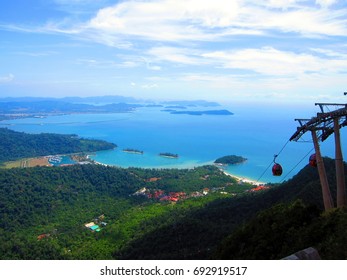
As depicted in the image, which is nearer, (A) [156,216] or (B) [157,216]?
(B) [157,216]

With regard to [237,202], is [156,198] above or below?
below

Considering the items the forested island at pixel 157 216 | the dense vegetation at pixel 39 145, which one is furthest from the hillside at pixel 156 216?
the dense vegetation at pixel 39 145

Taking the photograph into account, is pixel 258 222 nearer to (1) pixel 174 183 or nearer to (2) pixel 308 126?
(2) pixel 308 126

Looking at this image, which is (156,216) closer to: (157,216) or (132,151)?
(157,216)

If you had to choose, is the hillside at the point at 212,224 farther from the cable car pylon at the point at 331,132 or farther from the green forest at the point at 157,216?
the cable car pylon at the point at 331,132

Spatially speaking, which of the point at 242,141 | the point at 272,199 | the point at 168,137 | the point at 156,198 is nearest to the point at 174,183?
the point at 156,198

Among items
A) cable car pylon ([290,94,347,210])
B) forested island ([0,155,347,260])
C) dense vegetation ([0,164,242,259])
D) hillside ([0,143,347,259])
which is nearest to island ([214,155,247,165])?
dense vegetation ([0,164,242,259])

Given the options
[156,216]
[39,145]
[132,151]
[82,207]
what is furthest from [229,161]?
[39,145]
